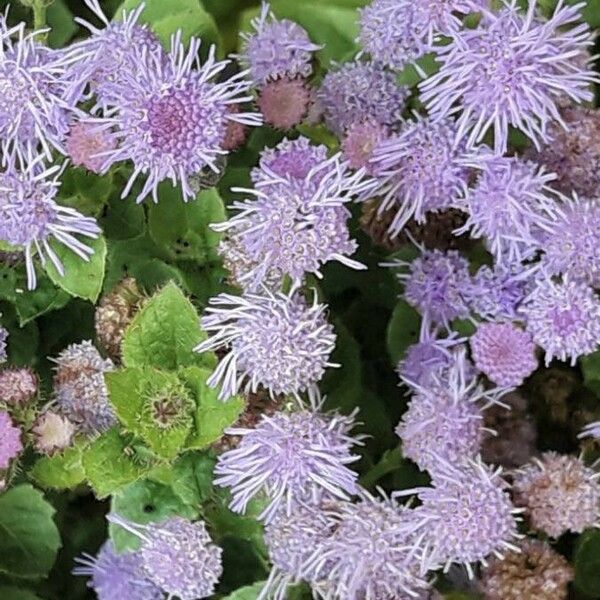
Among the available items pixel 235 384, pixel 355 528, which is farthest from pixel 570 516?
pixel 235 384

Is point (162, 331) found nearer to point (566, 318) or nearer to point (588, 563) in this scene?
point (566, 318)

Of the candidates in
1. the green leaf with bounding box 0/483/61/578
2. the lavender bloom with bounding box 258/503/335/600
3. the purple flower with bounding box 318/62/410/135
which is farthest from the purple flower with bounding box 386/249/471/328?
the green leaf with bounding box 0/483/61/578

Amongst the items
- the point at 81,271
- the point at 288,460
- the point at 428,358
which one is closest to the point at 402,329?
the point at 428,358

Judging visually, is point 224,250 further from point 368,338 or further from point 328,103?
point 368,338

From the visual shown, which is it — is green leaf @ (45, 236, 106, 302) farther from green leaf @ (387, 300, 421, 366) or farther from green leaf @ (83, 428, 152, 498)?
green leaf @ (387, 300, 421, 366)

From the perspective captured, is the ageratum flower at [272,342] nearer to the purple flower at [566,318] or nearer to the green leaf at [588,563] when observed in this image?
the purple flower at [566,318]

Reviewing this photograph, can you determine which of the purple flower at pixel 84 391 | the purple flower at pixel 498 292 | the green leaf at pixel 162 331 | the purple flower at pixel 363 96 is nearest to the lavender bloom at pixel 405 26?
the purple flower at pixel 363 96

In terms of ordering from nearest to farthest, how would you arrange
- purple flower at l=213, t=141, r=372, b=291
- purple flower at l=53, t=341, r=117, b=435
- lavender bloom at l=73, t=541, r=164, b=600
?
1. purple flower at l=213, t=141, r=372, b=291
2. purple flower at l=53, t=341, r=117, b=435
3. lavender bloom at l=73, t=541, r=164, b=600
